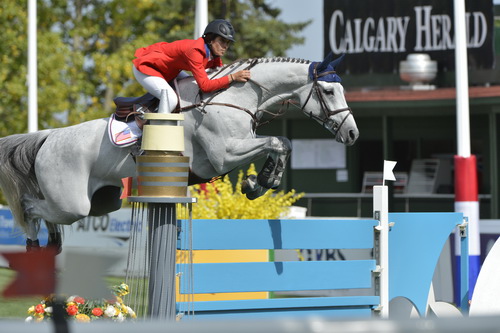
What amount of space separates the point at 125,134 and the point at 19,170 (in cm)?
101

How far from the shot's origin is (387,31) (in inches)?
558

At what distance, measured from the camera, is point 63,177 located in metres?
5.40

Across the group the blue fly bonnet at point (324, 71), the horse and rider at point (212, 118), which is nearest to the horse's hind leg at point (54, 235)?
the horse and rider at point (212, 118)

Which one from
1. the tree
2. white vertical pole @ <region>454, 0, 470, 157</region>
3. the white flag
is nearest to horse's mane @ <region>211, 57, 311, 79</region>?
the white flag

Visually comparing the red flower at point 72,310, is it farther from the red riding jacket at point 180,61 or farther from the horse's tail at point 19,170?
the red riding jacket at point 180,61

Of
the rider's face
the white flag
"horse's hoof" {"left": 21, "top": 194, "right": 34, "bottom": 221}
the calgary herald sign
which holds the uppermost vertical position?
the calgary herald sign

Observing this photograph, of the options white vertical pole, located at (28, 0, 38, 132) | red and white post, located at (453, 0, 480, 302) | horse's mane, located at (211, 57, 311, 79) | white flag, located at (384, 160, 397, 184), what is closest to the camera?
horse's mane, located at (211, 57, 311, 79)

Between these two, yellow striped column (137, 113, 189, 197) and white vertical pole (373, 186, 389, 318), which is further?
white vertical pole (373, 186, 389, 318)

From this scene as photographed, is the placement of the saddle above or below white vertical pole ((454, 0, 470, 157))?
below

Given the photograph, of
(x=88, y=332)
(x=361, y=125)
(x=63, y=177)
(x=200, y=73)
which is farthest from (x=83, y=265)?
(x=361, y=125)

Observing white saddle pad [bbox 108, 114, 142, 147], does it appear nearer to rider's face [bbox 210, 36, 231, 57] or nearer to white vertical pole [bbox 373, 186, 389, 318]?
rider's face [bbox 210, 36, 231, 57]

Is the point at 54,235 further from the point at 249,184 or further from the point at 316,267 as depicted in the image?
the point at 316,267

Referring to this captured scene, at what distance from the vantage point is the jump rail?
4656mm

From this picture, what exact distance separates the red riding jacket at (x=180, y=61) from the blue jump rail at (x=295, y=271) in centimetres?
89
